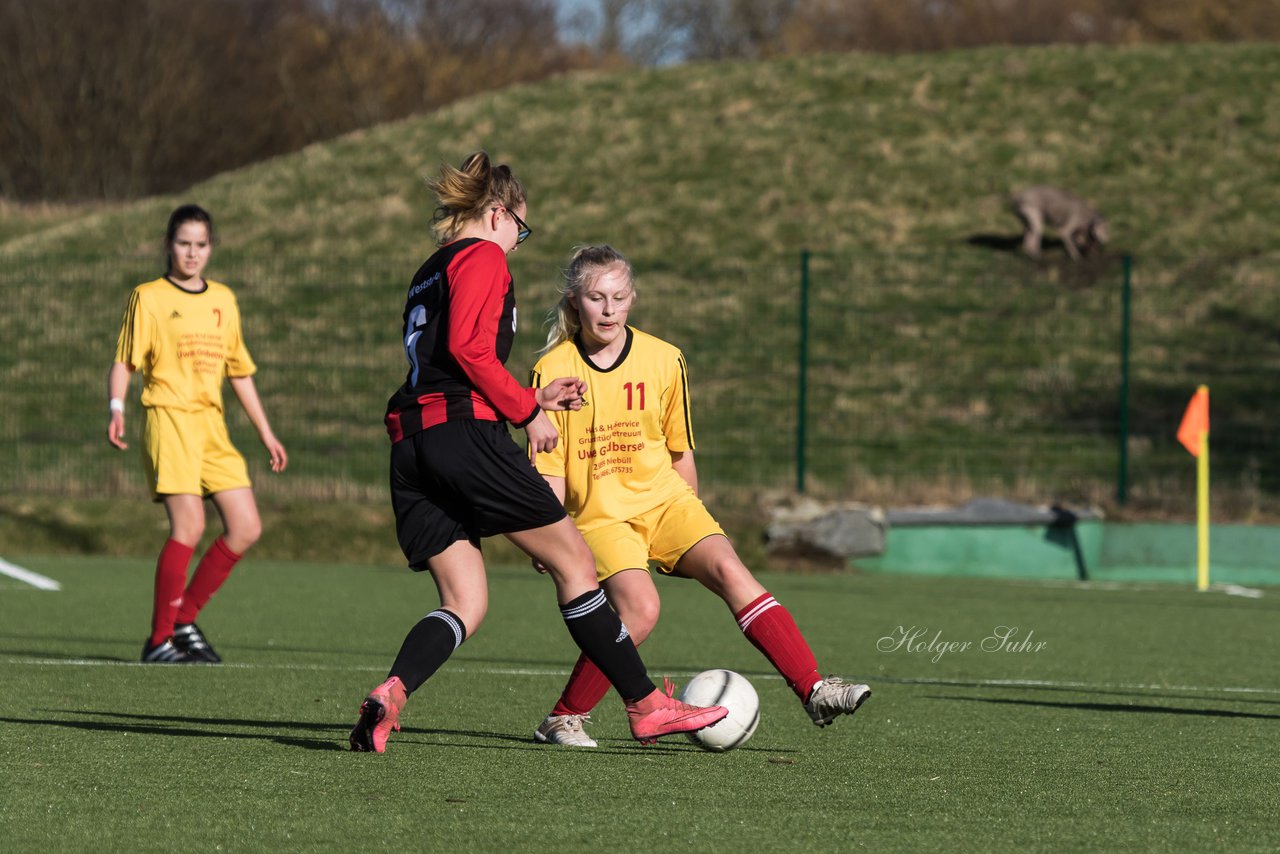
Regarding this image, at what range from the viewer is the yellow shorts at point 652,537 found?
18.3 feet

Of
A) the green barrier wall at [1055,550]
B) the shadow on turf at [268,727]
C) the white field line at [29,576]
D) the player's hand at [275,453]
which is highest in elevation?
the player's hand at [275,453]

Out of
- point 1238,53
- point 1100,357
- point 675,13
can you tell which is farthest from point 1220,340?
point 675,13

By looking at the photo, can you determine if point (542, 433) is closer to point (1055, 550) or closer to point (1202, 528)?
point (1202, 528)

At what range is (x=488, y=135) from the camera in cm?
3484

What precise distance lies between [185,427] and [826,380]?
37.4ft

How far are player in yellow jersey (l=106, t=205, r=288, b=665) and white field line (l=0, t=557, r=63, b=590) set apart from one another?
4062 millimetres

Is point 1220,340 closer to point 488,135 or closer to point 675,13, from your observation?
point 488,135

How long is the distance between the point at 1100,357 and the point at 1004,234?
332 inches

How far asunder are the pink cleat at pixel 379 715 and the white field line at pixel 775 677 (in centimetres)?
254

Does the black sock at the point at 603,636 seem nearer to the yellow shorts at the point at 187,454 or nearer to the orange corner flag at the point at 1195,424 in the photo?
the yellow shorts at the point at 187,454

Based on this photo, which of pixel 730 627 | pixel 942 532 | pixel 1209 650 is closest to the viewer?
pixel 1209 650

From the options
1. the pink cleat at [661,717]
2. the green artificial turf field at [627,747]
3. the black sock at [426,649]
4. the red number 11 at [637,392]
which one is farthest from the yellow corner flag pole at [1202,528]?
the black sock at [426,649]

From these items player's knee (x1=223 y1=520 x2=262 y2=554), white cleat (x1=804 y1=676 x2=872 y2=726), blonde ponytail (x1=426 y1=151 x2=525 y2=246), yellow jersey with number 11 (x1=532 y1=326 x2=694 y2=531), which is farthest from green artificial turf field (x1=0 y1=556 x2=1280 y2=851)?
blonde ponytail (x1=426 y1=151 x2=525 y2=246)

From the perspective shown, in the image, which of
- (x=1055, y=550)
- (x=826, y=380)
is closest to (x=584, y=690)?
(x=1055, y=550)
